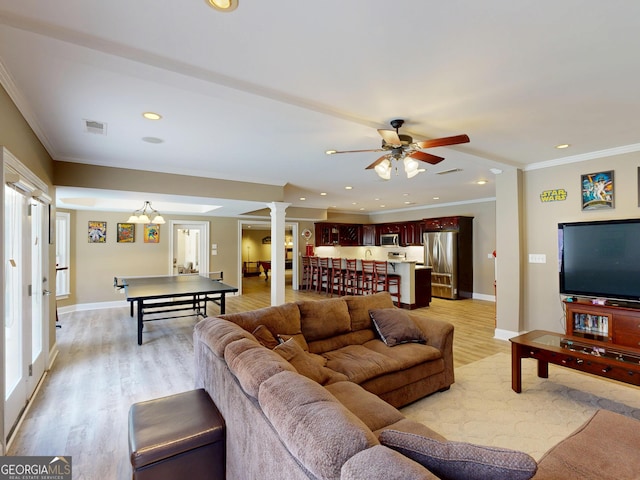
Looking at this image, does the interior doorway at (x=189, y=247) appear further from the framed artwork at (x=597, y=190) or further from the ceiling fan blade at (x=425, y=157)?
the framed artwork at (x=597, y=190)

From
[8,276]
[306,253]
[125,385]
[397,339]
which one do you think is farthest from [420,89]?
[306,253]

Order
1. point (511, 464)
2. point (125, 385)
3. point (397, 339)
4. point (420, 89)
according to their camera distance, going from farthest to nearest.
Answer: point (125, 385) → point (397, 339) → point (420, 89) → point (511, 464)

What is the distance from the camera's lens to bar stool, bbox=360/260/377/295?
708 centimetres

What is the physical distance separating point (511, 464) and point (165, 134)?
354 centimetres

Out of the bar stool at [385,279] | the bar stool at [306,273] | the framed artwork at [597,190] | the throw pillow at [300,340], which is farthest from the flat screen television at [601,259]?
the bar stool at [306,273]

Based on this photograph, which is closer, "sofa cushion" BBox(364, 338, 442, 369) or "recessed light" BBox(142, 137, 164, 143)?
"sofa cushion" BBox(364, 338, 442, 369)

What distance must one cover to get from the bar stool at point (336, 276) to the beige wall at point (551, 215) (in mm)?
4312

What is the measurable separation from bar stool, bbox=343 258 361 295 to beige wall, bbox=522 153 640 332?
3797mm

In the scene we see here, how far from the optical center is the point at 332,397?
121 centimetres

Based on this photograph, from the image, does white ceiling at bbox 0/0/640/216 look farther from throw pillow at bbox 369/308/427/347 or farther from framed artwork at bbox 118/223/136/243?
framed artwork at bbox 118/223/136/243

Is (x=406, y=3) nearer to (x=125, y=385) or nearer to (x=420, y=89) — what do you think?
(x=420, y=89)

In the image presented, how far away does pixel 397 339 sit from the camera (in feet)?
9.45

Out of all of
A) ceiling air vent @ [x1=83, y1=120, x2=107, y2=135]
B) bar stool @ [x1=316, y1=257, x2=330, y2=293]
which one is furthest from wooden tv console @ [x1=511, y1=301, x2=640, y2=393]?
bar stool @ [x1=316, y1=257, x2=330, y2=293]

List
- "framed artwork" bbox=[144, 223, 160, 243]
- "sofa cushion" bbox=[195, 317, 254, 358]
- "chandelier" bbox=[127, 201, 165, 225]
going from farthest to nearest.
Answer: "framed artwork" bbox=[144, 223, 160, 243], "chandelier" bbox=[127, 201, 165, 225], "sofa cushion" bbox=[195, 317, 254, 358]
